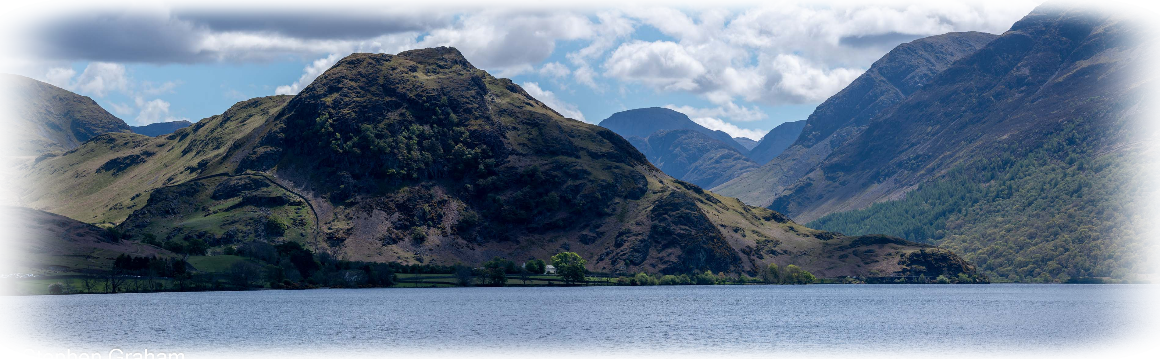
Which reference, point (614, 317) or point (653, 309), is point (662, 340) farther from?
point (653, 309)

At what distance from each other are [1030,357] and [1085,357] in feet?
19.2

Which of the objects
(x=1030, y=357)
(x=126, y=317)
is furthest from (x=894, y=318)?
(x=126, y=317)

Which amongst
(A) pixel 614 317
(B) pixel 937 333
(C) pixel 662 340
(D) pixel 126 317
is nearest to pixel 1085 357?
(B) pixel 937 333

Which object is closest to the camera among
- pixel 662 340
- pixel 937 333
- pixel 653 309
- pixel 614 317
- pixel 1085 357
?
pixel 1085 357

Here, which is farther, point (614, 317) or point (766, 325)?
point (614, 317)

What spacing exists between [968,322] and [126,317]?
140570mm

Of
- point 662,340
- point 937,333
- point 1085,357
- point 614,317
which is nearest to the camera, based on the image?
point 1085,357

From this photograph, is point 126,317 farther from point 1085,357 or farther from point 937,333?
point 1085,357

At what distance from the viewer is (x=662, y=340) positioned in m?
125

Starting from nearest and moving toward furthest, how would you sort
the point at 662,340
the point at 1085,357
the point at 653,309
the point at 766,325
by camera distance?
the point at 1085,357 → the point at 662,340 → the point at 766,325 → the point at 653,309

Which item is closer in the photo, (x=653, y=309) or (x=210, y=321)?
(x=210, y=321)

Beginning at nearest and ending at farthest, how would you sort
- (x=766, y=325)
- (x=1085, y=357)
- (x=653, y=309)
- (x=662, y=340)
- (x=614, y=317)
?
(x=1085, y=357)
(x=662, y=340)
(x=766, y=325)
(x=614, y=317)
(x=653, y=309)

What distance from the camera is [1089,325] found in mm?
152000

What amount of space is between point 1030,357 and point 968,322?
53235 mm
